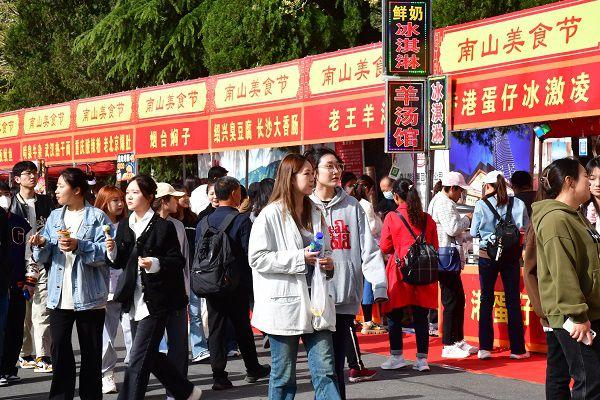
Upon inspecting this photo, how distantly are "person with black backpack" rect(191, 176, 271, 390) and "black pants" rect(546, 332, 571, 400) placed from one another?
12.4ft

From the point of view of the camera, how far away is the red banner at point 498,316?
37.0 ft

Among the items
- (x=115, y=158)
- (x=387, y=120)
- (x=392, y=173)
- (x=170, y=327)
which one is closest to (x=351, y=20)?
(x=115, y=158)

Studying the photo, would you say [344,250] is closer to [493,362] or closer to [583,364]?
[583,364]

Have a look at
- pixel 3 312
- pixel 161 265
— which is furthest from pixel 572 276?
pixel 3 312

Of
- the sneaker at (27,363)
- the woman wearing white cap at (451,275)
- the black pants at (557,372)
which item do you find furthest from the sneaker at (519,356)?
the sneaker at (27,363)

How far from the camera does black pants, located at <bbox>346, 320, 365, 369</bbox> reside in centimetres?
945

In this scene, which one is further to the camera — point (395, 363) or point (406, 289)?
point (395, 363)

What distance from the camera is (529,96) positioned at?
1196 cm

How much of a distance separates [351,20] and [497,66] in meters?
14.0

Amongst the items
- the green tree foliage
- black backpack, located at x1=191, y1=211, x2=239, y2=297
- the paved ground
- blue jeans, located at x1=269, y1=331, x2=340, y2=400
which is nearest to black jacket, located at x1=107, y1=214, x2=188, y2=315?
blue jeans, located at x1=269, y1=331, x2=340, y2=400

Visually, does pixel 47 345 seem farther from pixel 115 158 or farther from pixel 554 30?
pixel 115 158

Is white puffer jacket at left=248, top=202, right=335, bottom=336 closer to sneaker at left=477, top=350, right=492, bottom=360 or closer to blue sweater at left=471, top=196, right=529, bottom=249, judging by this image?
blue sweater at left=471, top=196, right=529, bottom=249

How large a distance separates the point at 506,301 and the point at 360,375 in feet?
6.13

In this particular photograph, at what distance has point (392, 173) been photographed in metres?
17.4
